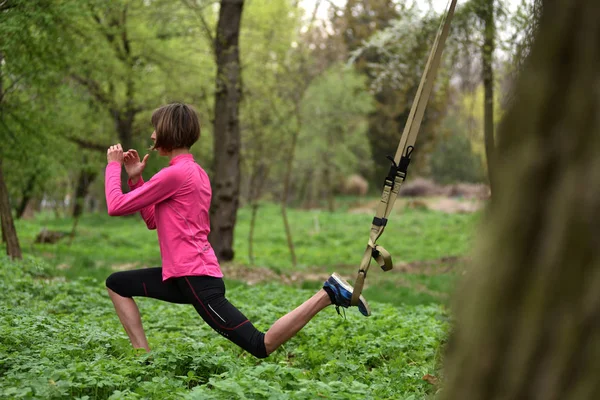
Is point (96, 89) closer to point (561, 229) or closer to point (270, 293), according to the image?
point (270, 293)

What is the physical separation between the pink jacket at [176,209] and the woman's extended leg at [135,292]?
0.20 meters

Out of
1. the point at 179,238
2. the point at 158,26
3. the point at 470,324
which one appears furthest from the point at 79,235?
the point at 470,324

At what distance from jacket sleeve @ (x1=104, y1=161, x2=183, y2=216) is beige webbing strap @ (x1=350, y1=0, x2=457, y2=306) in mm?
1377

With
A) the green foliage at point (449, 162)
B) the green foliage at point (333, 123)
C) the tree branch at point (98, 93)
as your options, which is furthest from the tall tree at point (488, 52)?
the green foliage at point (449, 162)

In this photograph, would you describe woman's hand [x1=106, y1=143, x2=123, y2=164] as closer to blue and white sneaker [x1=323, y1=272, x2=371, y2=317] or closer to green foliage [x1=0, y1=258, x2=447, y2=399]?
green foliage [x1=0, y1=258, x2=447, y2=399]

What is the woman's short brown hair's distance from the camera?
15.4 feet

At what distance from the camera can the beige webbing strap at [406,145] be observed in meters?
3.89

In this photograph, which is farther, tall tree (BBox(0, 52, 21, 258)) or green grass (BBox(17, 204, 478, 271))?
green grass (BBox(17, 204, 478, 271))

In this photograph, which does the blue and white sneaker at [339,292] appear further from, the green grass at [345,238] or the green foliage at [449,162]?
the green foliage at [449,162]

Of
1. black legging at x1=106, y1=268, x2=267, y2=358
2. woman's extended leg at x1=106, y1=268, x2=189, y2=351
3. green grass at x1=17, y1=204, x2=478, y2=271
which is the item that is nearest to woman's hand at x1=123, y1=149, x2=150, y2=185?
woman's extended leg at x1=106, y1=268, x2=189, y2=351

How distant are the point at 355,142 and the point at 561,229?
3801 centimetres

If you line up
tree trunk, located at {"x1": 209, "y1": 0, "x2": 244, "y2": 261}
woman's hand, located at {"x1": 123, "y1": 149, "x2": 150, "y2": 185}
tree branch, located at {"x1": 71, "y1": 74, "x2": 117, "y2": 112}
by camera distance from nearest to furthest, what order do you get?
woman's hand, located at {"x1": 123, "y1": 149, "x2": 150, "y2": 185} < tree trunk, located at {"x1": 209, "y1": 0, "x2": 244, "y2": 261} < tree branch, located at {"x1": 71, "y1": 74, "x2": 117, "y2": 112}

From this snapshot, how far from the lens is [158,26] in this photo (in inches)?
822

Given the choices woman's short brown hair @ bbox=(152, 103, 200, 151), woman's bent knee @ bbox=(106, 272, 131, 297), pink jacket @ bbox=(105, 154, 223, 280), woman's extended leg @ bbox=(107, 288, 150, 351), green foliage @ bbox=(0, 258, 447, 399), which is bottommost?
green foliage @ bbox=(0, 258, 447, 399)
